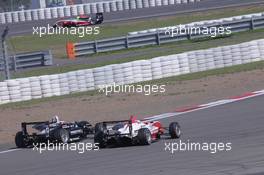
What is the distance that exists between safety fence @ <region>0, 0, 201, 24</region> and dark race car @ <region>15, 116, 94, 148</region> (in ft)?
139

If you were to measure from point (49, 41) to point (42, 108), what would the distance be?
80.5 feet

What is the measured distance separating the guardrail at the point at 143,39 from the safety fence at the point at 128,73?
10389mm

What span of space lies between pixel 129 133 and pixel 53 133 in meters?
1.59

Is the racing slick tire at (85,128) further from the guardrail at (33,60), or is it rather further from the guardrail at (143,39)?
the guardrail at (143,39)

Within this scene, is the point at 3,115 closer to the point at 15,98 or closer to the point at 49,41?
the point at 15,98

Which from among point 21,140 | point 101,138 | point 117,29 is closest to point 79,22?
point 117,29

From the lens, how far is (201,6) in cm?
5656

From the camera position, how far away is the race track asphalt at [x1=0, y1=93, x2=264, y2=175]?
11234mm

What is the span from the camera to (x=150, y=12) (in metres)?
56.3

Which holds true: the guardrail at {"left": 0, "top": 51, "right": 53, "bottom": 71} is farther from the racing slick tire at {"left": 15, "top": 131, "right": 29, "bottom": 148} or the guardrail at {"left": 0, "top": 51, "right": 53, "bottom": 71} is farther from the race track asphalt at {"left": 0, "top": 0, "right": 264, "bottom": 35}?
the racing slick tire at {"left": 15, "top": 131, "right": 29, "bottom": 148}

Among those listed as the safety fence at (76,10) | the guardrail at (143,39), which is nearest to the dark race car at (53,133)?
the guardrail at (143,39)

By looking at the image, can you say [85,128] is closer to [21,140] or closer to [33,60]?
[21,140]

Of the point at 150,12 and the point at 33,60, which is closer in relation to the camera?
the point at 33,60

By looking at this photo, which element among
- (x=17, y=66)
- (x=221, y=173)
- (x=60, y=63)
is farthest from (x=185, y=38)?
(x=221, y=173)
